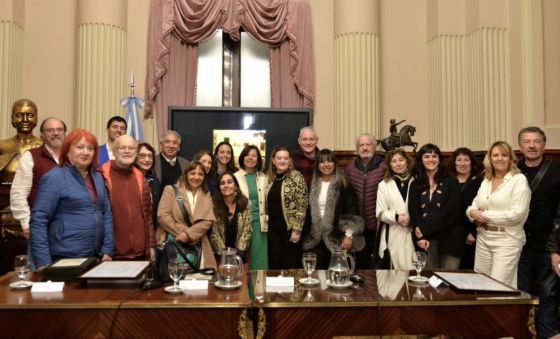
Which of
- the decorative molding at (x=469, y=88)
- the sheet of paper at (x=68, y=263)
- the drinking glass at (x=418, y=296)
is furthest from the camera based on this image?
the decorative molding at (x=469, y=88)

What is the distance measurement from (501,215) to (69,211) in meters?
2.65

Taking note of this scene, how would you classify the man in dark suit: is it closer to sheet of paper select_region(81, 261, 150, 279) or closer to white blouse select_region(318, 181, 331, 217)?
white blouse select_region(318, 181, 331, 217)

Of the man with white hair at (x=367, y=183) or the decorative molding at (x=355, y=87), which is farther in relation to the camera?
the decorative molding at (x=355, y=87)

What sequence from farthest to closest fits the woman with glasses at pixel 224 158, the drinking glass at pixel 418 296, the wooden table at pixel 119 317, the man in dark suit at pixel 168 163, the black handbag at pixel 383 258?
the woman with glasses at pixel 224 158 < the man in dark suit at pixel 168 163 < the black handbag at pixel 383 258 < the drinking glass at pixel 418 296 < the wooden table at pixel 119 317

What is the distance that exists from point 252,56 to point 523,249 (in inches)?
166

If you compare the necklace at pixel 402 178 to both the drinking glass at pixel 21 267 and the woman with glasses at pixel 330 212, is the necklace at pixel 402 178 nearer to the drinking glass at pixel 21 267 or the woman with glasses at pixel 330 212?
the woman with glasses at pixel 330 212

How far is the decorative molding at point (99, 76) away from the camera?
5641 mm

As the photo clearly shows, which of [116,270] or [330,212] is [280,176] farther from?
[116,270]

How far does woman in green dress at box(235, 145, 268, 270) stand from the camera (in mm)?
3740

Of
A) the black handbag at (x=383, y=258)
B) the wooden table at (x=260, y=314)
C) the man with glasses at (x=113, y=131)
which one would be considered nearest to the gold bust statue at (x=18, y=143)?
the man with glasses at (x=113, y=131)

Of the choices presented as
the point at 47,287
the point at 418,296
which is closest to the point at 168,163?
the point at 47,287

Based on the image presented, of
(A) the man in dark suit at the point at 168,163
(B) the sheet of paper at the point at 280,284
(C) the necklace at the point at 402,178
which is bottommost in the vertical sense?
(B) the sheet of paper at the point at 280,284

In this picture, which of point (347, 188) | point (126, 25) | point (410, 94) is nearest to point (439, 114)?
point (410, 94)

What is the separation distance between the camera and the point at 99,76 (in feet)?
18.7
